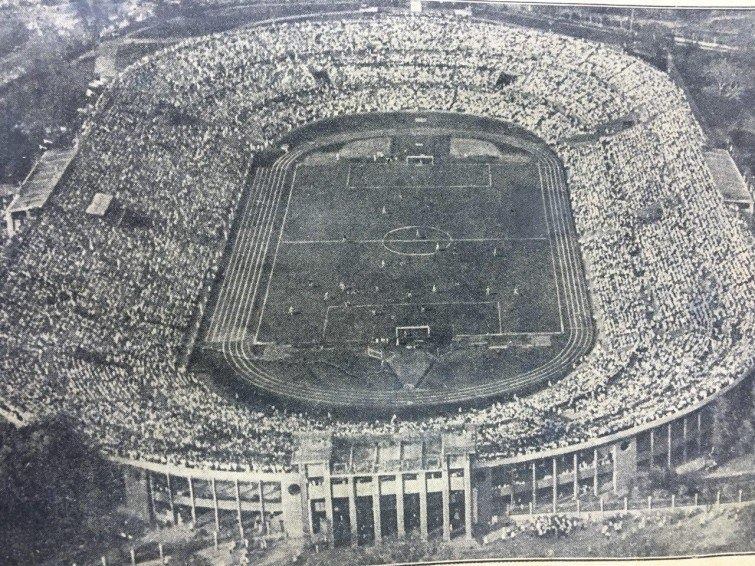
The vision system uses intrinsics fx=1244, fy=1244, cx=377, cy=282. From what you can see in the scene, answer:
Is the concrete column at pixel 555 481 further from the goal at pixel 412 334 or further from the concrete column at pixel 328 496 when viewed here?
the goal at pixel 412 334

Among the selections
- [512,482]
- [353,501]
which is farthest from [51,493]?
[512,482]

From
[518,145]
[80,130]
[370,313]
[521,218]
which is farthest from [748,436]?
[80,130]

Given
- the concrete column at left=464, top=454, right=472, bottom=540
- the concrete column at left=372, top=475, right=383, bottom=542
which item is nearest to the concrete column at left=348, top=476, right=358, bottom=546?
the concrete column at left=372, top=475, right=383, bottom=542

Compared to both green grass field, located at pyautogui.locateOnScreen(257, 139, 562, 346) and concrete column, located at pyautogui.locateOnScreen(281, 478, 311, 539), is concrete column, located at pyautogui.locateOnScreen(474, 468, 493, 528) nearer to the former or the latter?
concrete column, located at pyautogui.locateOnScreen(281, 478, 311, 539)

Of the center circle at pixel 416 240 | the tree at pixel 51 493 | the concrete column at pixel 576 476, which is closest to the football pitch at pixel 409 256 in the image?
the center circle at pixel 416 240

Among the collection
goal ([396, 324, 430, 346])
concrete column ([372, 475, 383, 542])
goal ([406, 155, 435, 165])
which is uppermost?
goal ([406, 155, 435, 165])

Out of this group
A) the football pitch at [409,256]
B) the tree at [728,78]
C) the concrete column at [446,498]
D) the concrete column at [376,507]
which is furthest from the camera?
the tree at [728,78]

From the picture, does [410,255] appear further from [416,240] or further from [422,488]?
[422,488]
